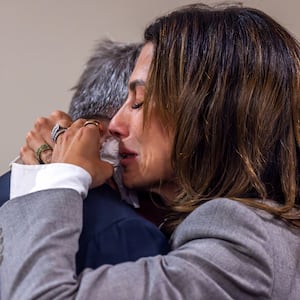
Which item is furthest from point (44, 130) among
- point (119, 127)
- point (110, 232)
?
point (110, 232)

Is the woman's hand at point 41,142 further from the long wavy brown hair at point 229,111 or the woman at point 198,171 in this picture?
the long wavy brown hair at point 229,111

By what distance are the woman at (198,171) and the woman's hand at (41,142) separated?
0.20 feet

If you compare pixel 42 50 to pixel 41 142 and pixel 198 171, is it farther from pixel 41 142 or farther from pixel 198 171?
pixel 198 171

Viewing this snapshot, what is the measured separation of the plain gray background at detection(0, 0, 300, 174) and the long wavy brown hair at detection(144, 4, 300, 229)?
2.99ft

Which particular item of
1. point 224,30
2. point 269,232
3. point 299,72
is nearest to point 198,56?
point 224,30

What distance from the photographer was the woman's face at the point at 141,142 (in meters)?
1.00

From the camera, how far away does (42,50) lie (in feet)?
6.13

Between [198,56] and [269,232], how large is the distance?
0.34 m

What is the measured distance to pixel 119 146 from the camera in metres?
1.02

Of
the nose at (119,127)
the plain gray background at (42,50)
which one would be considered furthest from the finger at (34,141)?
the plain gray background at (42,50)

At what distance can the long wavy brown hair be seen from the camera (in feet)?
3.07

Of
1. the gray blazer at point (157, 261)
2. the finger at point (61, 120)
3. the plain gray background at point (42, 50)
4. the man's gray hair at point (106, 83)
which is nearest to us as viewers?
the gray blazer at point (157, 261)

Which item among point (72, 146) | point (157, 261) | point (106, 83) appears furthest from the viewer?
point (106, 83)

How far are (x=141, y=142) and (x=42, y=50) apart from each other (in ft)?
3.23
